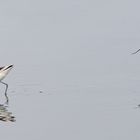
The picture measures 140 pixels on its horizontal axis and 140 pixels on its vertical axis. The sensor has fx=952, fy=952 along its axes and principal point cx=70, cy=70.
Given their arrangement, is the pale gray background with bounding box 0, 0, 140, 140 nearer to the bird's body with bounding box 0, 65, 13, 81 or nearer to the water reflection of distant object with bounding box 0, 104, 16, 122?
the water reflection of distant object with bounding box 0, 104, 16, 122

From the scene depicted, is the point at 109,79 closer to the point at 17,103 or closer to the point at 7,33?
the point at 17,103

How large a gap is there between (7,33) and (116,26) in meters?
2.76

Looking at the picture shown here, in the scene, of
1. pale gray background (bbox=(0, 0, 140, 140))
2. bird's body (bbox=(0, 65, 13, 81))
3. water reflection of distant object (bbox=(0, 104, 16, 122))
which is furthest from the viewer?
bird's body (bbox=(0, 65, 13, 81))

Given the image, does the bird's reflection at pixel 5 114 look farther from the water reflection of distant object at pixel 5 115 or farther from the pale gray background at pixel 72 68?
the pale gray background at pixel 72 68

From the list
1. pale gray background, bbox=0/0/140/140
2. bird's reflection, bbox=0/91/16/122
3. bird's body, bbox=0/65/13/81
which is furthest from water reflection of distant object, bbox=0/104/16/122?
bird's body, bbox=0/65/13/81

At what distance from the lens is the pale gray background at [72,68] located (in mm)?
15805

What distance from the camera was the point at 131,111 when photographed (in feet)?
53.3

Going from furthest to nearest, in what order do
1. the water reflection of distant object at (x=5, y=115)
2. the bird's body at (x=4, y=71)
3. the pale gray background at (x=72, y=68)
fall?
the bird's body at (x=4, y=71), the water reflection of distant object at (x=5, y=115), the pale gray background at (x=72, y=68)

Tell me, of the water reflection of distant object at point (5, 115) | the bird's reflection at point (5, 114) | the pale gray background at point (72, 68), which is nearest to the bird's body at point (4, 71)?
the pale gray background at point (72, 68)

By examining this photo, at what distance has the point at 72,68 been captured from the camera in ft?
66.2

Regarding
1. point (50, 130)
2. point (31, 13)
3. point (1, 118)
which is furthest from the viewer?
point (31, 13)

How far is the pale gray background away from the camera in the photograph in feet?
51.9

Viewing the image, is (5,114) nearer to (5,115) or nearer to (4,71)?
(5,115)

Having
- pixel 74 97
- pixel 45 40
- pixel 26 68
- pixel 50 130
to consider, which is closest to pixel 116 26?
pixel 45 40
